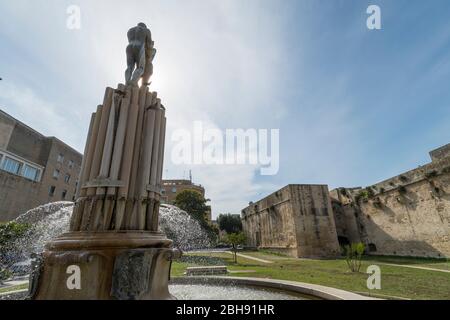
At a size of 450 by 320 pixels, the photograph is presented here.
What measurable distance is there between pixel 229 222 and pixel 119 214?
150ft

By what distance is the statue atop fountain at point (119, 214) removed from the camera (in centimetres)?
273

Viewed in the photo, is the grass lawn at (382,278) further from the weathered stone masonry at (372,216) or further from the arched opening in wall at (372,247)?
the arched opening in wall at (372,247)

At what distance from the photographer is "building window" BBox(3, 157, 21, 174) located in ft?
65.2

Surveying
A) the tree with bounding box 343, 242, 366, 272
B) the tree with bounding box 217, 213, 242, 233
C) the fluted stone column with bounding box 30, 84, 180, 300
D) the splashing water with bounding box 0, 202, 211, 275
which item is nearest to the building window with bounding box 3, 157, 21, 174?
the splashing water with bounding box 0, 202, 211, 275

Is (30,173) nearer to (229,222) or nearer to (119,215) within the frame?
(119,215)

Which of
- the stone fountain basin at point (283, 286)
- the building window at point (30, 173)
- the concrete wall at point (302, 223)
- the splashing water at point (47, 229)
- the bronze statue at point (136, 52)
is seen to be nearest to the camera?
the bronze statue at point (136, 52)

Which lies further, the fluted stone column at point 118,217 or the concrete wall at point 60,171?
the concrete wall at point 60,171

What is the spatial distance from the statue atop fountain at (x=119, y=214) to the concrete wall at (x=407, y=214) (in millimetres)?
21154

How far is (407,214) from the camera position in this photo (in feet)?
61.0

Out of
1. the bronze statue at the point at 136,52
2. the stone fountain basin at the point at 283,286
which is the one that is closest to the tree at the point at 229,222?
the stone fountain basin at the point at 283,286

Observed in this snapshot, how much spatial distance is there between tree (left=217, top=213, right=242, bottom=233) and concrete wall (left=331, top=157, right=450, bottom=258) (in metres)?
24.7
